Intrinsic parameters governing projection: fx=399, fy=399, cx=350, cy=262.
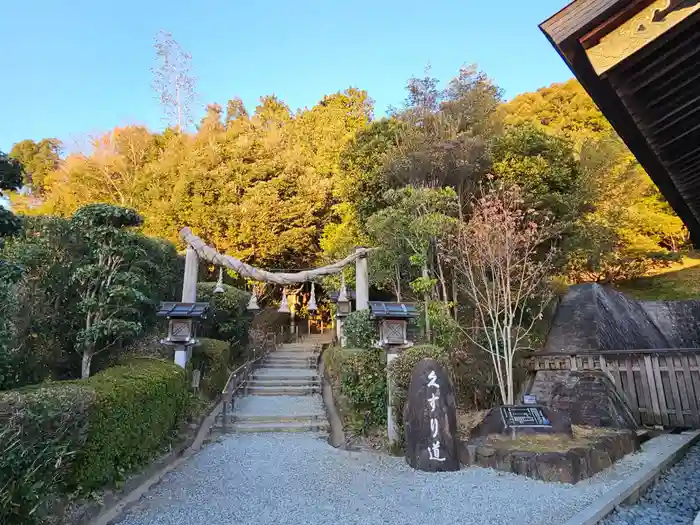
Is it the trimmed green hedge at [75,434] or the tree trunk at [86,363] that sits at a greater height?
the tree trunk at [86,363]

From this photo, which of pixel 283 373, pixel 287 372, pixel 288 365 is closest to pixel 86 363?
pixel 283 373

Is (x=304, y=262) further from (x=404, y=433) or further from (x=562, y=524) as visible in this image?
(x=562, y=524)

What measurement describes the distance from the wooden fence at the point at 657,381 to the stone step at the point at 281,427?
5576mm

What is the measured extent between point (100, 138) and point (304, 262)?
11.1 m

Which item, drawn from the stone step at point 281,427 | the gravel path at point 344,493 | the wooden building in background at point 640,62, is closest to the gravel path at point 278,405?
the stone step at point 281,427

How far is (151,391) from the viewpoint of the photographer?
4711 millimetres

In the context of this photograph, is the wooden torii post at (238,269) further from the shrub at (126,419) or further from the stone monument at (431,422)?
the shrub at (126,419)

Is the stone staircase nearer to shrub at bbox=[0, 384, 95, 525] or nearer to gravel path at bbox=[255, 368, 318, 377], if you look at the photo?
gravel path at bbox=[255, 368, 318, 377]

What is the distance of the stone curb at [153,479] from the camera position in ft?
11.8

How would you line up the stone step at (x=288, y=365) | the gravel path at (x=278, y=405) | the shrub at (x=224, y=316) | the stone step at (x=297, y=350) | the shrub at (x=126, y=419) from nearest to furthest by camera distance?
1. the shrub at (x=126, y=419)
2. the gravel path at (x=278, y=405)
3. the shrub at (x=224, y=316)
4. the stone step at (x=288, y=365)
5. the stone step at (x=297, y=350)

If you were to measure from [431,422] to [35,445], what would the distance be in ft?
13.8

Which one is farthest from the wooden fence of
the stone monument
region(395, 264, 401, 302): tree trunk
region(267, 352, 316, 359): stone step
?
region(267, 352, 316, 359): stone step

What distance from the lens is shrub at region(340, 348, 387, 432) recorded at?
6.86 meters

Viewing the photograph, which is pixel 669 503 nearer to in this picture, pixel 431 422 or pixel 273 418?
pixel 431 422
